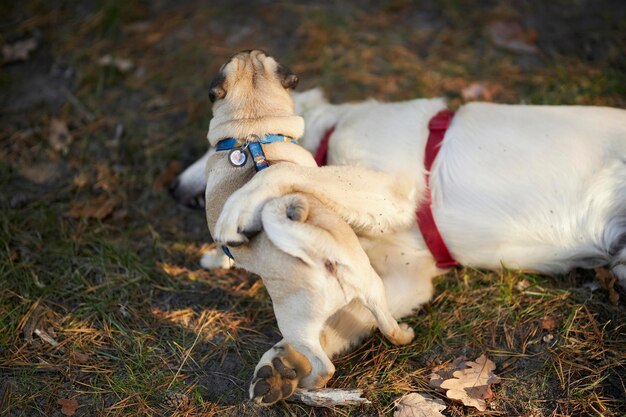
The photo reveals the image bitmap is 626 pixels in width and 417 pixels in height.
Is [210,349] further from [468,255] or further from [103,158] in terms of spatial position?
[103,158]

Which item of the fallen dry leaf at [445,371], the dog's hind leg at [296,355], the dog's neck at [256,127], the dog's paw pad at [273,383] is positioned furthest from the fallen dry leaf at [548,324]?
the dog's neck at [256,127]

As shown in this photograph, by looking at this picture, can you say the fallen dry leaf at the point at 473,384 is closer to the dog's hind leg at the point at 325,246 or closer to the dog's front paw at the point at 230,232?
the dog's hind leg at the point at 325,246

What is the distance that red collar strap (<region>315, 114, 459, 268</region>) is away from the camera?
10.0ft

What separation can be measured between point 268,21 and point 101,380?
3.39 metres

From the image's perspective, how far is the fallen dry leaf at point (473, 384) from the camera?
2584 millimetres

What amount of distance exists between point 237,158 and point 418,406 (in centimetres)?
140

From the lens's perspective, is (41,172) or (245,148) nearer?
(245,148)

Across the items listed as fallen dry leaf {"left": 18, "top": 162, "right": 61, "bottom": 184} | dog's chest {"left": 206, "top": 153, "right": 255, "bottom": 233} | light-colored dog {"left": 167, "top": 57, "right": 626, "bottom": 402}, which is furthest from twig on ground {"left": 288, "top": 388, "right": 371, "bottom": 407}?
fallen dry leaf {"left": 18, "top": 162, "right": 61, "bottom": 184}

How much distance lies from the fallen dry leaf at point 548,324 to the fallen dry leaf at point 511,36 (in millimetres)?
2527

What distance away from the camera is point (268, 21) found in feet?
16.8

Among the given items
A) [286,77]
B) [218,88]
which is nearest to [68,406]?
[218,88]

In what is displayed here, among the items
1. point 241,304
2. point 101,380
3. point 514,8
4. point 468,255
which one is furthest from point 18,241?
point 514,8

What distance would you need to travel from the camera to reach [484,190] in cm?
303

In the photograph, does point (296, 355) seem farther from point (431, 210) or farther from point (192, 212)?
point (192, 212)
